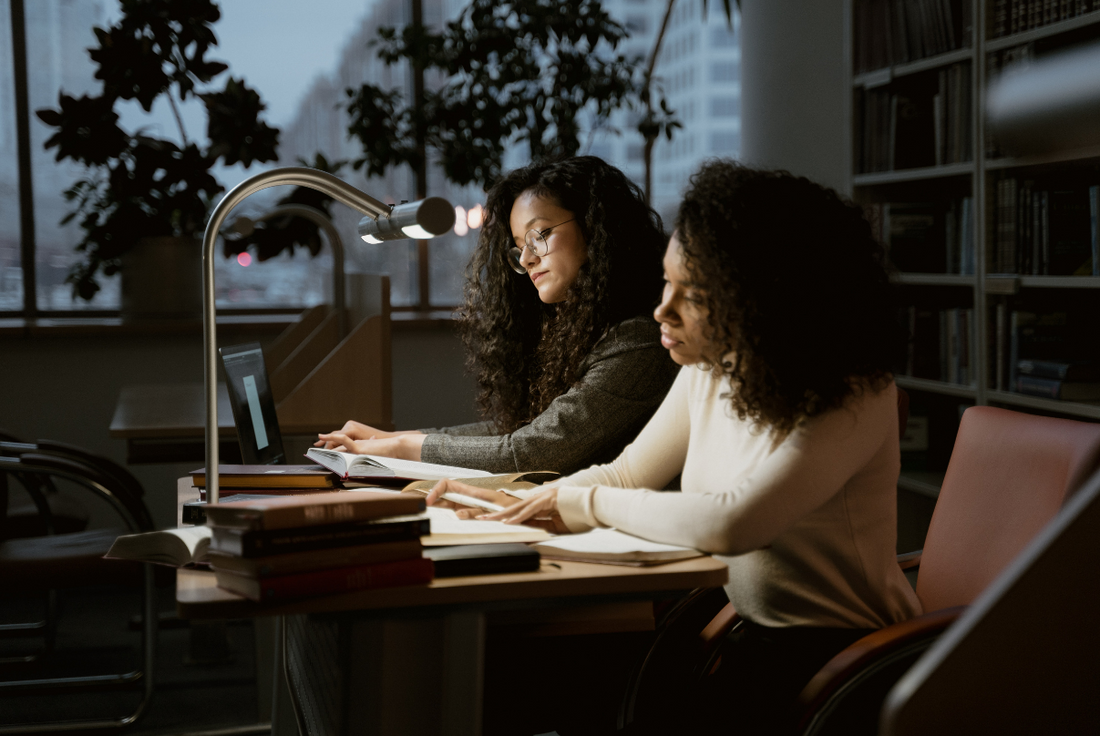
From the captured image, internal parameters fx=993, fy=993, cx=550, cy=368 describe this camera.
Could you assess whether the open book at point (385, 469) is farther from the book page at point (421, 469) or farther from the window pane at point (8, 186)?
the window pane at point (8, 186)

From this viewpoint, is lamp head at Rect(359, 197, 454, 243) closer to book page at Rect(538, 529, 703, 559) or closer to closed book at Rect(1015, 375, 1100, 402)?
book page at Rect(538, 529, 703, 559)

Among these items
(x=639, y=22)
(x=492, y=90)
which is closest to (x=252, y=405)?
(x=492, y=90)

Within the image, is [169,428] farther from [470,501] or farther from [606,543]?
[606,543]

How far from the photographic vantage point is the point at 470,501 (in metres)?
1.47

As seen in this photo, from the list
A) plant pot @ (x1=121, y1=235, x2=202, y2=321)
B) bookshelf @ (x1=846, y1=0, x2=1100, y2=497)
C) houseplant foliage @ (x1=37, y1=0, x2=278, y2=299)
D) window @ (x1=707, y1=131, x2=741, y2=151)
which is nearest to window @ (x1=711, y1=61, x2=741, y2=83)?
window @ (x1=707, y1=131, x2=741, y2=151)

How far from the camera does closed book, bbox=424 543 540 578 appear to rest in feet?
3.76

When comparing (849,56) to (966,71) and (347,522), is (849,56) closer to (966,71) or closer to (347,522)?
(966,71)

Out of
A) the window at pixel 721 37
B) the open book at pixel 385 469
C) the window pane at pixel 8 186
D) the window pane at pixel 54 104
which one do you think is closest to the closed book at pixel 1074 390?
the open book at pixel 385 469

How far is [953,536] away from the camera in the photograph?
5.04 feet

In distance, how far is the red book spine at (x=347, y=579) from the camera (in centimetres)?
105

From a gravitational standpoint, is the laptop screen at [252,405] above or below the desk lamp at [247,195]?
below

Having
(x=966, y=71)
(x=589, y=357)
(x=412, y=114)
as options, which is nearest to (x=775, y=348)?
(x=589, y=357)

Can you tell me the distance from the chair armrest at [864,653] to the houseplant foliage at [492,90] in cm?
321

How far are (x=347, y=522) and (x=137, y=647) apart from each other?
8.04ft
